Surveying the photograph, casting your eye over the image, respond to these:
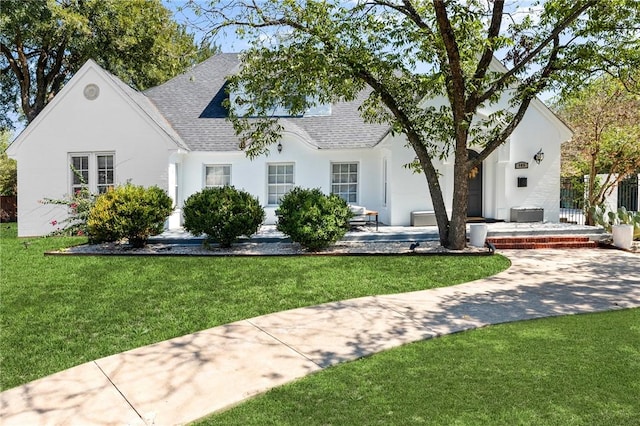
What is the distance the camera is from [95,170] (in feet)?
54.1

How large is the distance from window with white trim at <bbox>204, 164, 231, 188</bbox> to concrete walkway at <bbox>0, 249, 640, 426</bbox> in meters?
11.4

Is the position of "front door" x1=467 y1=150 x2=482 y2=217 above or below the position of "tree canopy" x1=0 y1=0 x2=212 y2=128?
below

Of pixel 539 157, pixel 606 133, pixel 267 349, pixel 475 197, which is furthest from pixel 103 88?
pixel 606 133

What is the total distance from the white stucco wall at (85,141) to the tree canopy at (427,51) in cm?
532

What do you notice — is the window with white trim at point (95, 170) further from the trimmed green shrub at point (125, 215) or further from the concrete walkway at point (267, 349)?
the concrete walkway at point (267, 349)

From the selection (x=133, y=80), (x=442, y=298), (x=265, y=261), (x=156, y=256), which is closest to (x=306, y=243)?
(x=265, y=261)

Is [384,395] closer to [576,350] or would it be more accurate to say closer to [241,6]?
[576,350]

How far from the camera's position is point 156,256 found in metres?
11.5

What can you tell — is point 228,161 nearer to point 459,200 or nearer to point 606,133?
point 459,200

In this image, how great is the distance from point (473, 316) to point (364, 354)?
2.20m

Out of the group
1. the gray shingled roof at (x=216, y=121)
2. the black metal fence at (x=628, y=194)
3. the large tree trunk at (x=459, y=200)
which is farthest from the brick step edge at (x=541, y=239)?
the black metal fence at (x=628, y=194)

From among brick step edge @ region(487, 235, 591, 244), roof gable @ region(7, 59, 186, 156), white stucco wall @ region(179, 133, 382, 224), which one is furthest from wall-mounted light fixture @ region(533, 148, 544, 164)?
roof gable @ region(7, 59, 186, 156)

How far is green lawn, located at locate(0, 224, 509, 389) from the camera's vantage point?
5.55m

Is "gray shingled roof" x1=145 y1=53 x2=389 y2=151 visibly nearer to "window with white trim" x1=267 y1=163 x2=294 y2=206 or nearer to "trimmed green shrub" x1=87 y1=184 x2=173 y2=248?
"window with white trim" x1=267 y1=163 x2=294 y2=206
